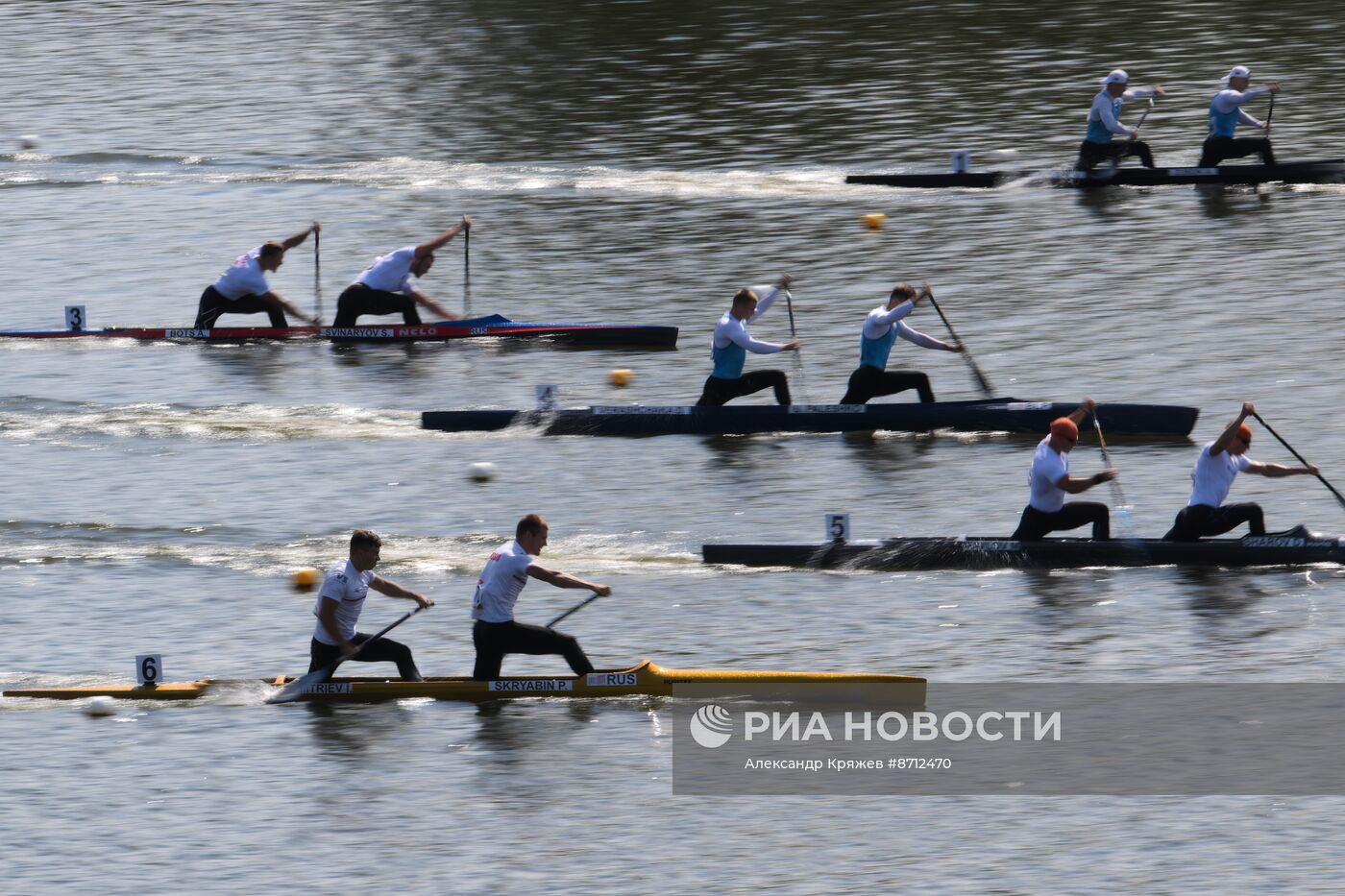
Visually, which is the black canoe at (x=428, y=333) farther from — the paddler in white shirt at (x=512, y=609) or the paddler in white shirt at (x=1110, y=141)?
the paddler in white shirt at (x=512, y=609)

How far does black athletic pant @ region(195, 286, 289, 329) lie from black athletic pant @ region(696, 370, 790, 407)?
8.01 m

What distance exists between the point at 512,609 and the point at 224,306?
14.0m

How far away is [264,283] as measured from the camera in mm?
28984

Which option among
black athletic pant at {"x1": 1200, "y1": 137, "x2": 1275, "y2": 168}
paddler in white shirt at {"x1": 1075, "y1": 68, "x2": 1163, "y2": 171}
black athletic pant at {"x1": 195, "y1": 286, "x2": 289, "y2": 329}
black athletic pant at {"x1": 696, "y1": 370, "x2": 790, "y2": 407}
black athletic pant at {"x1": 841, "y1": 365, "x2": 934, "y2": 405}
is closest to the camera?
black athletic pant at {"x1": 841, "y1": 365, "x2": 934, "y2": 405}

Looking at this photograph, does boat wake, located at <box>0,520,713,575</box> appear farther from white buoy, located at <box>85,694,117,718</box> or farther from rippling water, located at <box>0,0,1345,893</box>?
white buoy, located at <box>85,694,117,718</box>

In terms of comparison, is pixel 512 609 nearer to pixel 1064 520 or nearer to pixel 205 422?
pixel 1064 520

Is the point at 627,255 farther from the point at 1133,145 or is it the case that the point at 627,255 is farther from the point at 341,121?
the point at 341,121

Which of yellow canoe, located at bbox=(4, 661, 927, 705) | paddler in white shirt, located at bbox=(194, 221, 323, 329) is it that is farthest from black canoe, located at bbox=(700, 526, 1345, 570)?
paddler in white shirt, located at bbox=(194, 221, 323, 329)

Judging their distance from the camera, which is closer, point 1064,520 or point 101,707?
point 101,707

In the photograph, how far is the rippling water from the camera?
1477 centimetres

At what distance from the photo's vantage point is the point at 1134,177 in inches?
1387

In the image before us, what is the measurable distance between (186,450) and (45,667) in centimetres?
687

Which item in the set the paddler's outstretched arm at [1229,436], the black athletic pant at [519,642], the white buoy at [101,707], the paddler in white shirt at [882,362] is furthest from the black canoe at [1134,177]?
the white buoy at [101,707]

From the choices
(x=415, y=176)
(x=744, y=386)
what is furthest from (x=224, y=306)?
(x=415, y=176)
